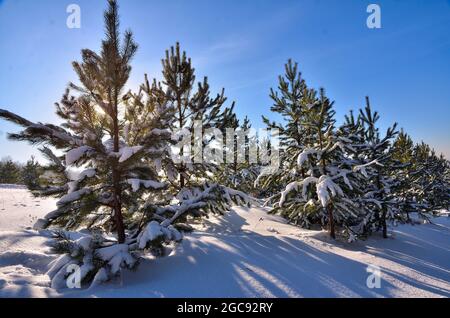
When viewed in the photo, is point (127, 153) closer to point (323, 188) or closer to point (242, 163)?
point (323, 188)

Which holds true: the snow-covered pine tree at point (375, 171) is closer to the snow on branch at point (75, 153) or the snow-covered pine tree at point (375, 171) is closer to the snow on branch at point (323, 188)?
the snow on branch at point (323, 188)

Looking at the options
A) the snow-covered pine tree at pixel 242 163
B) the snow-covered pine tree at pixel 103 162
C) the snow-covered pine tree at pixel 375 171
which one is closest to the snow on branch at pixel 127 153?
the snow-covered pine tree at pixel 103 162

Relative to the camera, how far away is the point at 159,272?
14.6ft

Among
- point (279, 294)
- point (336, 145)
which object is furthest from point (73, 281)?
point (336, 145)

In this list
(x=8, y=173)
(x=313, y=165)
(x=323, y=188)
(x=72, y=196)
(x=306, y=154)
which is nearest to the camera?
(x=72, y=196)

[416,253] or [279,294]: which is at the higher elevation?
[279,294]

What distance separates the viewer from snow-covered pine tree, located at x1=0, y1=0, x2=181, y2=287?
4.03m

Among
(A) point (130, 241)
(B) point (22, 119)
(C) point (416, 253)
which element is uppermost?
(B) point (22, 119)

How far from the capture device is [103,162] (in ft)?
15.1

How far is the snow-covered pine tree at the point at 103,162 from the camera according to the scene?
4.03m

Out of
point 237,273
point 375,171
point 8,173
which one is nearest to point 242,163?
point 375,171

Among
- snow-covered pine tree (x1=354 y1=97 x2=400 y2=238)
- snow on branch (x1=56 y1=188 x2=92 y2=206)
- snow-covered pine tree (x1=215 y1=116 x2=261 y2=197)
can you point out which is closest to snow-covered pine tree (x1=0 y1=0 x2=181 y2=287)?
snow on branch (x1=56 y1=188 x2=92 y2=206)
